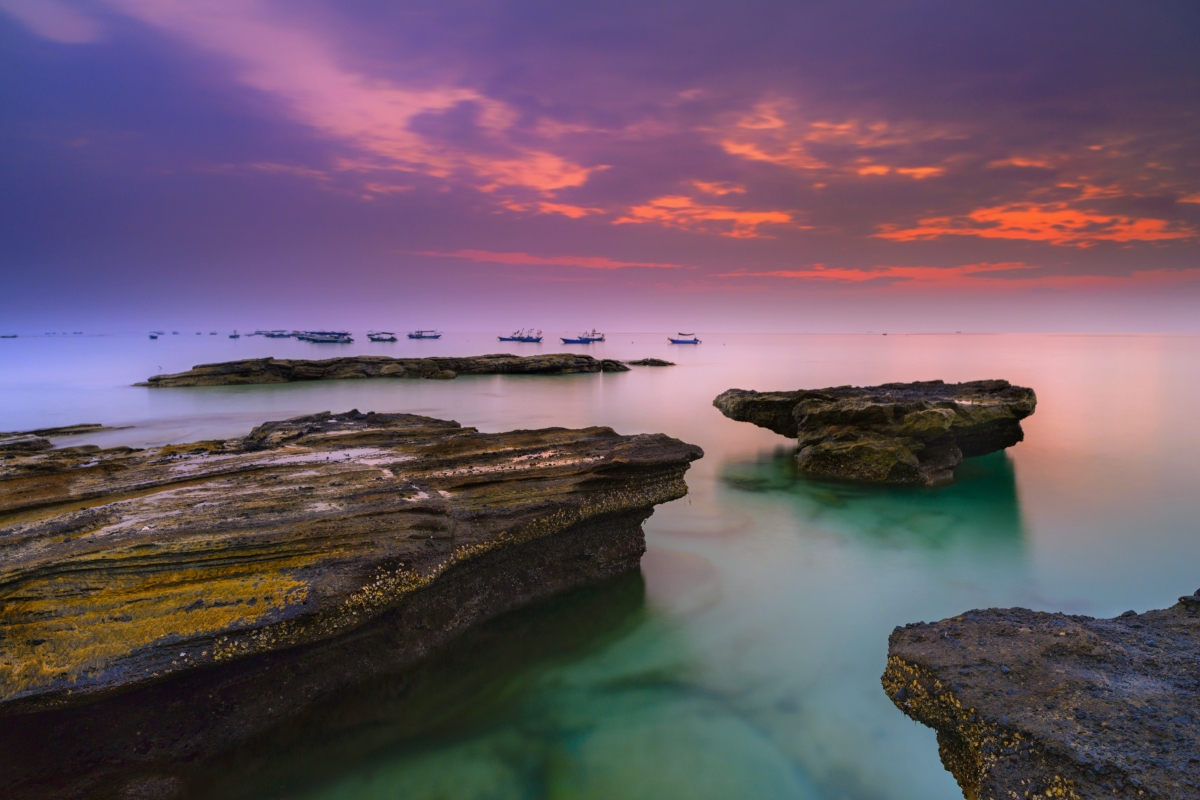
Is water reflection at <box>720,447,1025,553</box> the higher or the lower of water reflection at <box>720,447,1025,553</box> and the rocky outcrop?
the lower

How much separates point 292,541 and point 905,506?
10084 millimetres

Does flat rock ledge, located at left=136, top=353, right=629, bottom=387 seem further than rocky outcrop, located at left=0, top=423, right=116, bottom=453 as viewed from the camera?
Yes

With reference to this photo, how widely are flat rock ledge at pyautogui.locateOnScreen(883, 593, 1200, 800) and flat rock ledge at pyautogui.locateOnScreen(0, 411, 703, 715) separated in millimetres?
3515

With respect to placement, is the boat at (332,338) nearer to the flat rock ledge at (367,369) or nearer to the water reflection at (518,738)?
the flat rock ledge at (367,369)

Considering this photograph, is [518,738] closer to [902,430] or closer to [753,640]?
[753,640]

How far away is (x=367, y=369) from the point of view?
3647 cm

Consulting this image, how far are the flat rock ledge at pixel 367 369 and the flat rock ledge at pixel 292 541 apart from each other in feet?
86.8

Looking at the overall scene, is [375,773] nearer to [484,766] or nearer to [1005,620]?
[484,766]

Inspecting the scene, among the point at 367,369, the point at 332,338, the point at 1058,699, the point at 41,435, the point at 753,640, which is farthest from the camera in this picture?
the point at 332,338

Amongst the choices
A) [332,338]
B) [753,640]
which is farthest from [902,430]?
[332,338]

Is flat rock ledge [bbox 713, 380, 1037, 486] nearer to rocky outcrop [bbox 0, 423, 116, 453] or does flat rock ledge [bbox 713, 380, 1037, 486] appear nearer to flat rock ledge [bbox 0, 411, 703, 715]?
flat rock ledge [bbox 0, 411, 703, 715]

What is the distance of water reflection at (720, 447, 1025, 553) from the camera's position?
9.12m

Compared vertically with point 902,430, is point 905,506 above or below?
below

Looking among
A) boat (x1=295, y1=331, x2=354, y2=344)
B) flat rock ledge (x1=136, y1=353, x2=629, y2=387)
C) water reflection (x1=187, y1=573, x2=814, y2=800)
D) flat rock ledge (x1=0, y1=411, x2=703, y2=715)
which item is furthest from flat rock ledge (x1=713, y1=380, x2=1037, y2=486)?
boat (x1=295, y1=331, x2=354, y2=344)
